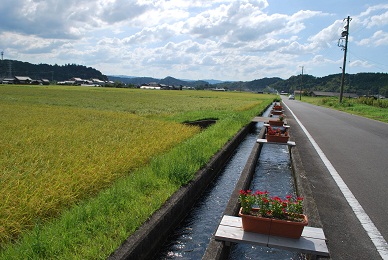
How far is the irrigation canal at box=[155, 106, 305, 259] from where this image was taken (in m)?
4.41

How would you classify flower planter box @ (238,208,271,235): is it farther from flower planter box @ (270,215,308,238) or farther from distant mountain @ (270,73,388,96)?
distant mountain @ (270,73,388,96)

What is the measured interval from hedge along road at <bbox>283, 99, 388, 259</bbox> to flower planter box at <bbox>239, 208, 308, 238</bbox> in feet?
1.64

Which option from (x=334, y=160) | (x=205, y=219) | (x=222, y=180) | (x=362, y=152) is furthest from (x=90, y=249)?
(x=362, y=152)

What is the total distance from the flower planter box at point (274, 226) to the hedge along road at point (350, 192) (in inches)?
19.6

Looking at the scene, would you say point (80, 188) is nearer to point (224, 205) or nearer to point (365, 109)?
point (224, 205)

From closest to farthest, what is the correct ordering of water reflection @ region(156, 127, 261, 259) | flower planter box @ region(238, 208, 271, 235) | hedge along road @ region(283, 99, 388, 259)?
flower planter box @ region(238, 208, 271, 235), hedge along road @ region(283, 99, 388, 259), water reflection @ region(156, 127, 261, 259)

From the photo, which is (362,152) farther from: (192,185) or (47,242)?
(47,242)

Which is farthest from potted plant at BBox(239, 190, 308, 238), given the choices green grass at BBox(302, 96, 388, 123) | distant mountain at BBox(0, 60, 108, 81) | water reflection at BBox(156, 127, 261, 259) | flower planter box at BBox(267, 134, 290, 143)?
distant mountain at BBox(0, 60, 108, 81)

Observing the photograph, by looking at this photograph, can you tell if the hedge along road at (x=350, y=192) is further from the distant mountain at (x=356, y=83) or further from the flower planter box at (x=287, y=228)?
the distant mountain at (x=356, y=83)

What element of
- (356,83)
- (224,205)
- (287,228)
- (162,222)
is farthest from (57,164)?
(356,83)

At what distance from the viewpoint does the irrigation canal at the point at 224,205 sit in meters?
4.41

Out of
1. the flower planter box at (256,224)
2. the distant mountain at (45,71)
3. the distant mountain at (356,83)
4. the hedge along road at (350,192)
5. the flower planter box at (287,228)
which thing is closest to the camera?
the flower planter box at (287,228)

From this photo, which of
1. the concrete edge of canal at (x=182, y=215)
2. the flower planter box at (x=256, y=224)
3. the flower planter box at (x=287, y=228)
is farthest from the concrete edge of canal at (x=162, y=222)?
the flower planter box at (x=287, y=228)

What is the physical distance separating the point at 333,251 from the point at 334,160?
5.24 meters
